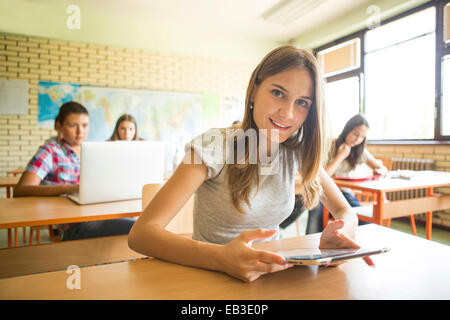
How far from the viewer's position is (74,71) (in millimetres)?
4750

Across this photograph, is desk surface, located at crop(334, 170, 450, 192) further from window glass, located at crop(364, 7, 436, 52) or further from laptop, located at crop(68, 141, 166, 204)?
window glass, located at crop(364, 7, 436, 52)

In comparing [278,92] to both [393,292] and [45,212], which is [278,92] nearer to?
[393,292]

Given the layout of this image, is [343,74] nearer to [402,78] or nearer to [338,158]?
[402,78]

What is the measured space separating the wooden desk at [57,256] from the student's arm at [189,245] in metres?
0.87

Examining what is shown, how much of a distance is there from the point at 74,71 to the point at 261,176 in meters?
4.78

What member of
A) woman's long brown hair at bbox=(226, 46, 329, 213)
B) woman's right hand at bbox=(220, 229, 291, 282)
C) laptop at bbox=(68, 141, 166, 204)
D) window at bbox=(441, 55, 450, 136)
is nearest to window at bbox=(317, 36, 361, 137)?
window at bbox=(441, 55, 450, 136)

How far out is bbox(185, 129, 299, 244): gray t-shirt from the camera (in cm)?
89

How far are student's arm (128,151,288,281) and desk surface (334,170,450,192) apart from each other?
1.84m

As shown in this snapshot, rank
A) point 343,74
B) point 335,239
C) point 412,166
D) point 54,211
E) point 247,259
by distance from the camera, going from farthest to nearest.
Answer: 1. point 343,74
2. point 412,166
3. point 54,211
4. point 335,239
5. point 247,259

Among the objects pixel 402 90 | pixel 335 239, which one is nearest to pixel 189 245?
pixel 335 239

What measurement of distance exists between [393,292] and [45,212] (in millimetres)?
1421

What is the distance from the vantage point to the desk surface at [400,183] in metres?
2.26

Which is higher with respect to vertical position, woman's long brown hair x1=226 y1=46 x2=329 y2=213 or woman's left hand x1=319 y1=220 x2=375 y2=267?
woman's long brown hair x1=226 y1=46 x2=329 y2=213
